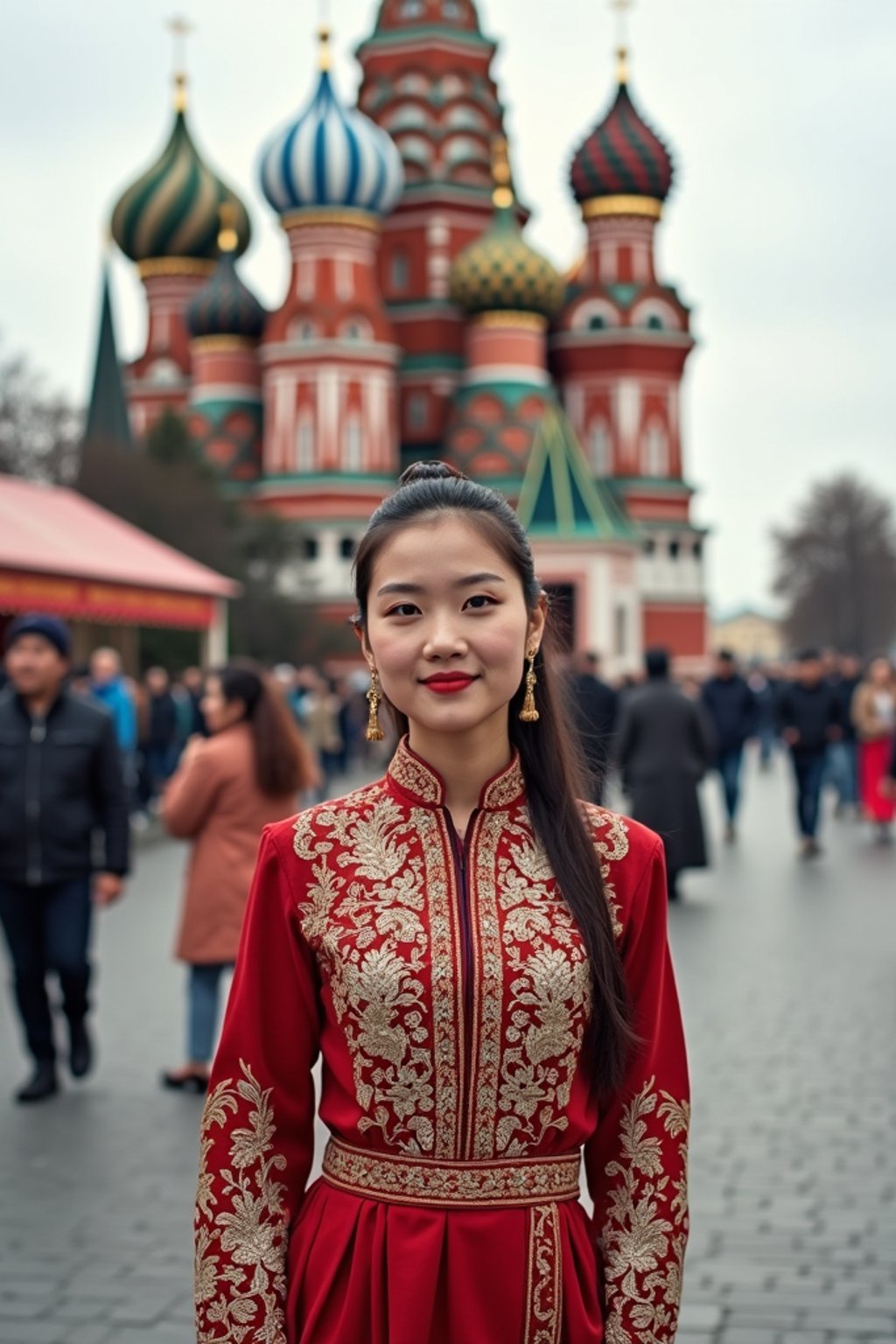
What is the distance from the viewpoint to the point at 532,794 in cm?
263

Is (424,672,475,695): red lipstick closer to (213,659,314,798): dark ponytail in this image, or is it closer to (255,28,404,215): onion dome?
(213,659,314,798): dark ponytail

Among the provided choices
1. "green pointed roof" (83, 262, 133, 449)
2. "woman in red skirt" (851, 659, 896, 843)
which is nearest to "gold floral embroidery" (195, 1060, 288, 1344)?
"woman in red skirt" (851, 659, 896, 843)

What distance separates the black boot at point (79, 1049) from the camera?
720 centimetres

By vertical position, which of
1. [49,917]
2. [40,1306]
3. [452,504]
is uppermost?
[452,504]

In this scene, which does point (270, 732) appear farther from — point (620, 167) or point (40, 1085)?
point (620, 167)

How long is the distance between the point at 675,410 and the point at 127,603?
102 ft

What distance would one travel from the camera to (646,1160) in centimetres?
250

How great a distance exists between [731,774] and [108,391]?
45.7m

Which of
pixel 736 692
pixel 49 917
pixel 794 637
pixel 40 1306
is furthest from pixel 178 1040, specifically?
pixel 794 637

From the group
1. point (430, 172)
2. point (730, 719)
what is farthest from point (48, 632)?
point (430, 172)

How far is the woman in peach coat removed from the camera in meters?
7.12

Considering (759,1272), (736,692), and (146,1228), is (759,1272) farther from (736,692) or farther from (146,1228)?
(736,692)

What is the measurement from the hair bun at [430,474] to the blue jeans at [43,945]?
473 centimetres

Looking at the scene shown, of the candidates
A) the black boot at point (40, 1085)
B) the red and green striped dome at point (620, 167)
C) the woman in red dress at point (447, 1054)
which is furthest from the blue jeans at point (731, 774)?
the red and green striped dome at point (620, 167)
